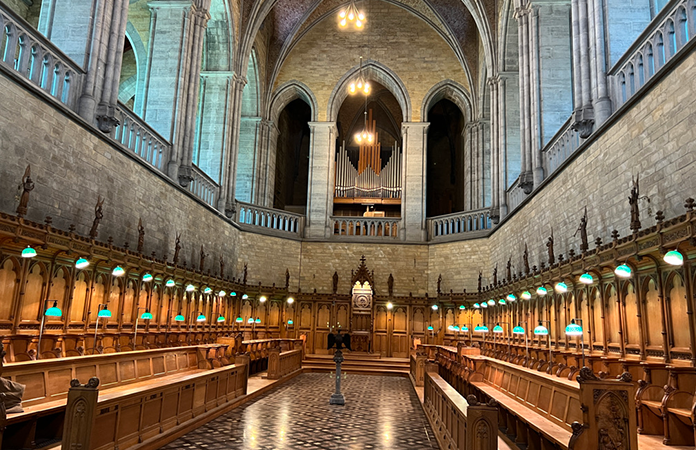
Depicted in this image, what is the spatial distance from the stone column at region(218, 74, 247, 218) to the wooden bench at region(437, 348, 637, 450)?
1136cm

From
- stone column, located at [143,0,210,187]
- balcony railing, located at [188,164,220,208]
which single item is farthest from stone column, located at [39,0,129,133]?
balcony railing, located at [188,164,220,208]

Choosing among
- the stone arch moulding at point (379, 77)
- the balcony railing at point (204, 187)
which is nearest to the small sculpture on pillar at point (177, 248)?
the balcony railing at point (204, 187)

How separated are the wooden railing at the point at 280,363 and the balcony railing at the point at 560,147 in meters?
8.75

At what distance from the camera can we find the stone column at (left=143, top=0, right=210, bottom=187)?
15.6m

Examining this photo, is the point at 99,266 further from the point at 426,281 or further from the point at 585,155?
the point at 426,281

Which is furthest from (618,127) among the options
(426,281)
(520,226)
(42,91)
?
(426,281)

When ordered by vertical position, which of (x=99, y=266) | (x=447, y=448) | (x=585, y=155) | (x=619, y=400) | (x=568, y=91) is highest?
(x=568, y=91)

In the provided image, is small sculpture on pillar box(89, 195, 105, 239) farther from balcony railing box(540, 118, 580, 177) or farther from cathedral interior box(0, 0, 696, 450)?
balcony railing box(540, 118, 580, 177)

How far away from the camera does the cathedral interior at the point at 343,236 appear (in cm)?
696

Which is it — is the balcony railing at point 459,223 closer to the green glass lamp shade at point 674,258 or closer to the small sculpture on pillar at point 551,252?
the small sculpture on pillar at point 551,252

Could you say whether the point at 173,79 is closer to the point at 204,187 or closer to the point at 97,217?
the point at 204,187

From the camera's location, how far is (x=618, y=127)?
363 inches

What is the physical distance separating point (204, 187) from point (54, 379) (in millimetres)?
11712

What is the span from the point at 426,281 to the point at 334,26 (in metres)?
12.9
